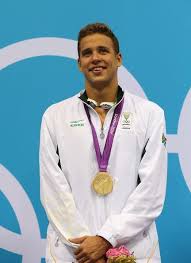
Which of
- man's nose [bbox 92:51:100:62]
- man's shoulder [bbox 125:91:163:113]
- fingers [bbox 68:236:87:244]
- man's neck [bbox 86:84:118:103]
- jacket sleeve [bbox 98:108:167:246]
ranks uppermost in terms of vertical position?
man's nose [bbox 92:51:100:62]

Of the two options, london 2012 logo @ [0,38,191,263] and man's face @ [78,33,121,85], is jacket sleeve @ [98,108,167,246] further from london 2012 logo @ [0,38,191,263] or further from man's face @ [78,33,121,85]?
london 2012 logo @ [0,38,191,263]

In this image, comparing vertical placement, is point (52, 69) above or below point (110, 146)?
above

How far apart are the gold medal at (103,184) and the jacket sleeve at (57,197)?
0.35 ft

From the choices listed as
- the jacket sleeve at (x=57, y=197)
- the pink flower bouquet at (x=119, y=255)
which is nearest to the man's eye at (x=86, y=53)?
the jacket sleeve at (x=57, y=197)

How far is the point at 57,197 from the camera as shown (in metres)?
1.92

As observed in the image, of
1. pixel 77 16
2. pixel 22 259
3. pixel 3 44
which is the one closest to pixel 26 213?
pixel 22 259

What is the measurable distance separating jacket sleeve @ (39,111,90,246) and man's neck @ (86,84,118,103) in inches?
8.8

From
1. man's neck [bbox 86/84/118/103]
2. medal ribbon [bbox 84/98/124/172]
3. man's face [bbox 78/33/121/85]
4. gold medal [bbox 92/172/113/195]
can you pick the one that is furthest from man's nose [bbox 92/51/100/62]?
gold medal [bbox 92/172/113/195]

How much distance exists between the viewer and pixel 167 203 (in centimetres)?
257

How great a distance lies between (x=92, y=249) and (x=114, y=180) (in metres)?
0.28

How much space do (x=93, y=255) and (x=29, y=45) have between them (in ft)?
4.20

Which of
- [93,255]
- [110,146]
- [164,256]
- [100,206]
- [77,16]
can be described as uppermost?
[77,16]

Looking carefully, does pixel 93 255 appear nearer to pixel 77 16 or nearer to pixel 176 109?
pixel 176 109

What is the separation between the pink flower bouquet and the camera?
1666mm
